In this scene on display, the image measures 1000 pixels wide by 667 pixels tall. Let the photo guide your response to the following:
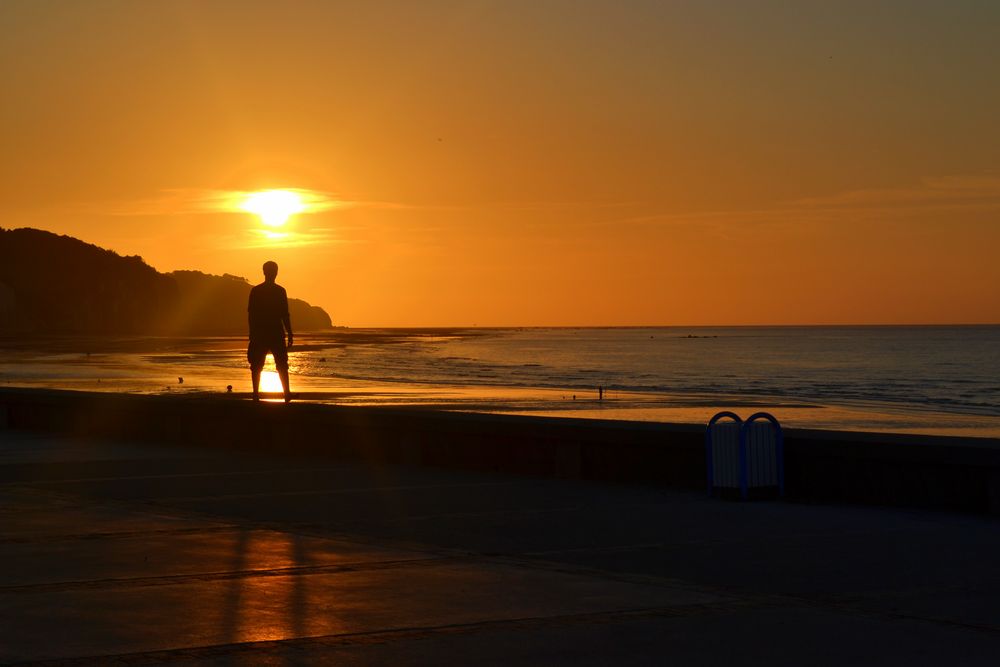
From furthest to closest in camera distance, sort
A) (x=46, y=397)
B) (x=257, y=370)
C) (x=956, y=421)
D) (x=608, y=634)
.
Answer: (x=956, y=421), (x=46, y=397), (x=257, y=370), (x=608, y=634)

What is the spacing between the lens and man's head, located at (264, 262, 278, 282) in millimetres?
18219

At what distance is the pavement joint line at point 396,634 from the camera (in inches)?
247

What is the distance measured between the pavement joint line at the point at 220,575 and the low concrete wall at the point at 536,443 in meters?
4.61

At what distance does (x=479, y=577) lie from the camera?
8.45 meters

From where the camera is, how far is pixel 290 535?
10.2m

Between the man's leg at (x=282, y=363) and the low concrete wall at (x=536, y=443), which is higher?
the man's leg at (x=282, y=363)

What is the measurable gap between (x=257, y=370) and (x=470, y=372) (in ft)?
238

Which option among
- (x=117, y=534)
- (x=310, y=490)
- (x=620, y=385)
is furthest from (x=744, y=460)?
(x=620, y=385)

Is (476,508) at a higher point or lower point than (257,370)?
lower

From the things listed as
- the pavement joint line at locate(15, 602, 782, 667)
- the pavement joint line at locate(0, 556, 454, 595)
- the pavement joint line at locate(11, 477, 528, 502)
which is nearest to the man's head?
the pavement joint line at locate(11, 477, 528, 502)

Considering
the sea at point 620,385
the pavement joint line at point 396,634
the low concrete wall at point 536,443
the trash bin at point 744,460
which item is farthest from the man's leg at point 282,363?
the sea at point 620,385

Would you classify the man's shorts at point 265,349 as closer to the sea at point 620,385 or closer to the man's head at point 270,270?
the man's head at point 270,270

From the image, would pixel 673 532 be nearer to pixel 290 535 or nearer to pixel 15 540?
pixel 290 535

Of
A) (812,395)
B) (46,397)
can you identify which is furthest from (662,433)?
(812,395)
